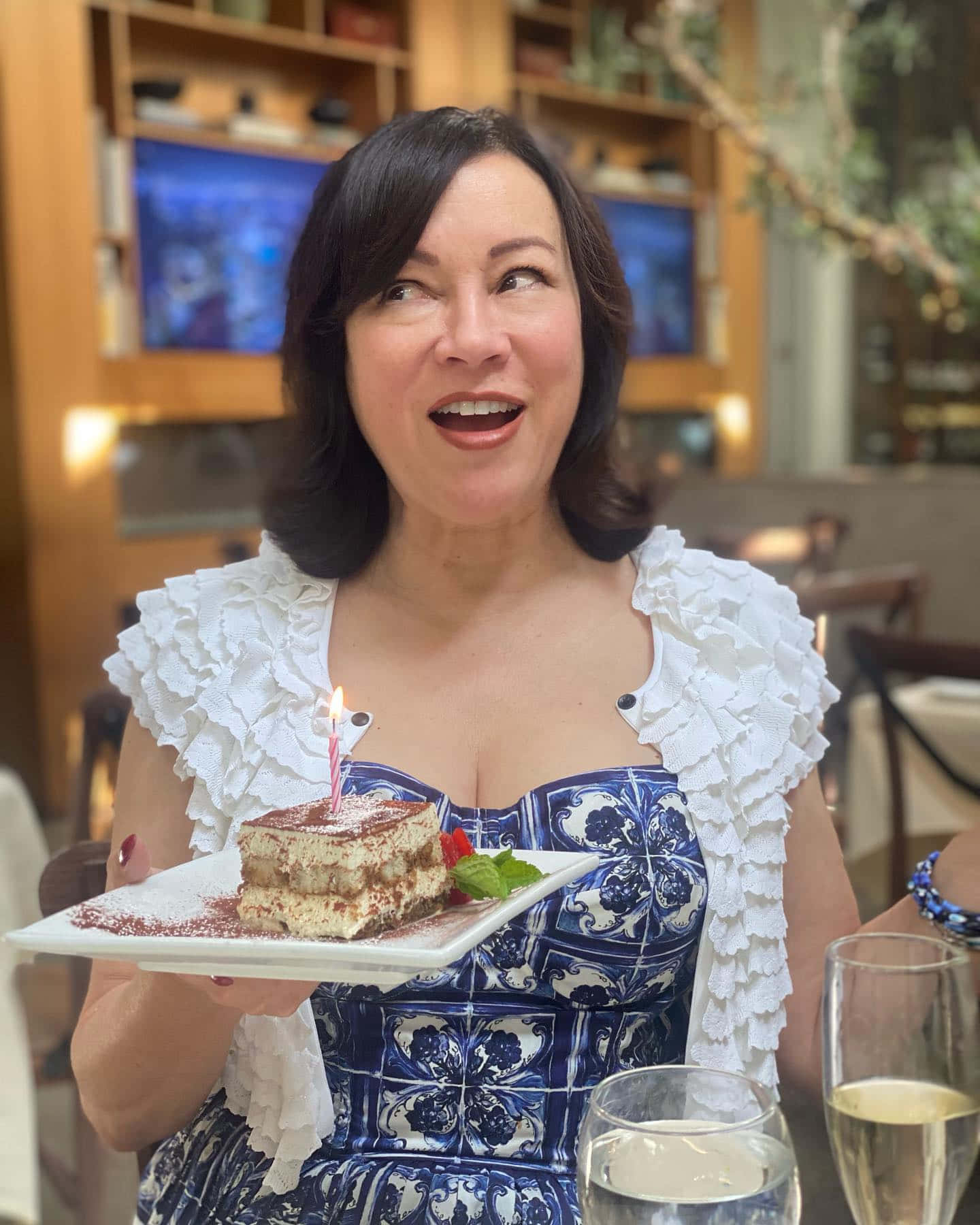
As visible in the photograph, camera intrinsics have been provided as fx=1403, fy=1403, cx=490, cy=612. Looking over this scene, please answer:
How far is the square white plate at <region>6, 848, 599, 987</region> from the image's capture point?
731 millimetres

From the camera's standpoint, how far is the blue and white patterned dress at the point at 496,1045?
1.12 meters

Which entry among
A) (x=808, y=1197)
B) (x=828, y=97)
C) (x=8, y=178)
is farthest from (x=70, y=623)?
(x=808, y=1197)

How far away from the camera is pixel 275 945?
736 mm

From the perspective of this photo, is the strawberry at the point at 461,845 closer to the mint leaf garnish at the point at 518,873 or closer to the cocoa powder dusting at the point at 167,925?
the mint leaf garnish at the point at 518,873

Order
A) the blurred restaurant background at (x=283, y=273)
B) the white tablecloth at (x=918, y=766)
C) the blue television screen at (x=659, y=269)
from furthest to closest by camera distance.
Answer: the blue television screen at (x=659, y=269) < the blurred restaurant background at (x=283, y=273) < the white tablecloth at (x=918, y=766)

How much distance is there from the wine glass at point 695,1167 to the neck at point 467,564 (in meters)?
0.80

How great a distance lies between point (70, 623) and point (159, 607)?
4.19 metres

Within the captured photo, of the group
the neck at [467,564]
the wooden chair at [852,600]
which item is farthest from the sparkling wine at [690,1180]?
the wooden chair at [852,600]

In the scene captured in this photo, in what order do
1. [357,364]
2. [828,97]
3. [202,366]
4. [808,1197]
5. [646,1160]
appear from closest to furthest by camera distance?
[646,1160], [808,1197], [357,364], [828,97], [202,366]

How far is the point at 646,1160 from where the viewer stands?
559 millimetres

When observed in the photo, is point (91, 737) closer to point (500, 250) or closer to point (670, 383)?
point (500, 250)

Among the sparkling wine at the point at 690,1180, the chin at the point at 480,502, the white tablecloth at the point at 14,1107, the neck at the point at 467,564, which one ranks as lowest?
the white tablecloth at the point at 14,1107

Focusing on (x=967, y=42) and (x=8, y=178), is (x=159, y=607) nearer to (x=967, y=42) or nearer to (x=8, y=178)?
(x=8, y=178)

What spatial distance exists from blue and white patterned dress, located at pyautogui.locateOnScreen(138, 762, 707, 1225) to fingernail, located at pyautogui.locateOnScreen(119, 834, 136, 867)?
0.32 m
